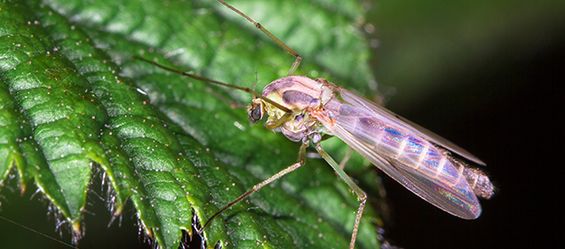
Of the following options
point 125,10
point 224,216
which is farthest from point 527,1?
point 224,216

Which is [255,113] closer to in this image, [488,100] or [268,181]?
[268,181]

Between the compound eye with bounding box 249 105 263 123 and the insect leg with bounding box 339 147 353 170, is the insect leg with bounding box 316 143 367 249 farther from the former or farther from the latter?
the compound eye with bounding box 249 105 263 123

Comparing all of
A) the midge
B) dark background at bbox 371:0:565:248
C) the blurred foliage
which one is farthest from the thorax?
the blurred foliage

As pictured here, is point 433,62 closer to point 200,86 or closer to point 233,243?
point 200,86

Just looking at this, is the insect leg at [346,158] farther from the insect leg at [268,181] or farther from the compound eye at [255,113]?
the compound eye at [255,113]

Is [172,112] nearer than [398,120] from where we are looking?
Yes

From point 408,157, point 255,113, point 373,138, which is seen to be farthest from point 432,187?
point 255,113

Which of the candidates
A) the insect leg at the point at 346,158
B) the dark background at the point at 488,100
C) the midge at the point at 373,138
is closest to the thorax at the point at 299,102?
the midge at the point at 373,138

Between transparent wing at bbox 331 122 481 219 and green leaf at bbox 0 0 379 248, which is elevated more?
transparent wing at bbox 331 122 481 219
